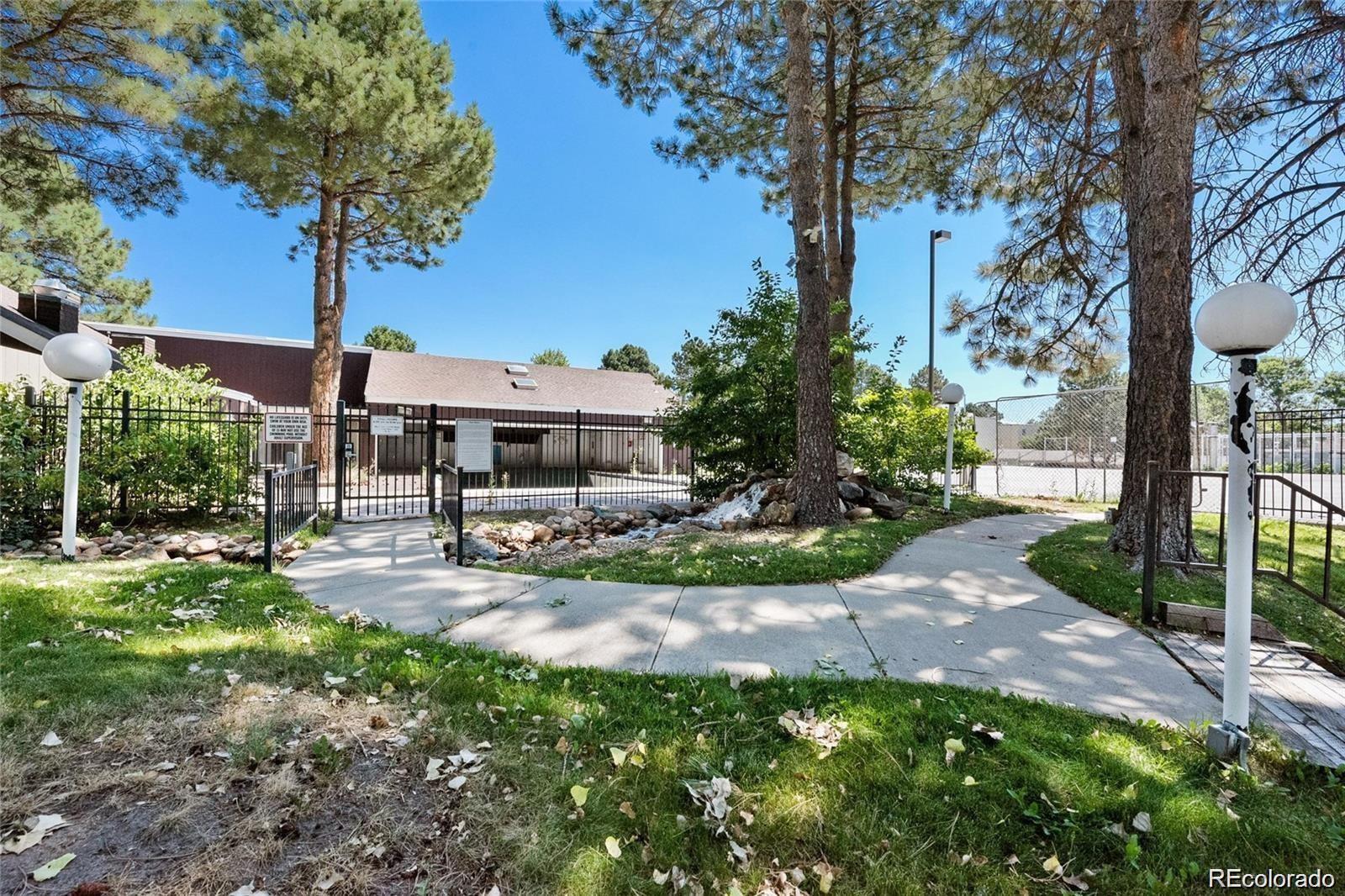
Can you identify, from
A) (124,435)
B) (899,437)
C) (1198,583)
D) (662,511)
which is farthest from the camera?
(899,437)

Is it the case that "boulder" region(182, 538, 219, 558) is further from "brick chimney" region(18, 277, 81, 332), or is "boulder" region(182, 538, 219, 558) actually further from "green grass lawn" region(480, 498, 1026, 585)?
"brick chimney" region(18, 277, 81, 332)

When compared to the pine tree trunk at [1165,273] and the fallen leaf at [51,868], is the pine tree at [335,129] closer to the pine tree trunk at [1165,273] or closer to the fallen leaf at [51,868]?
the fallen leaf at [51,868]

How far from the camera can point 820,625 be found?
3.44 m

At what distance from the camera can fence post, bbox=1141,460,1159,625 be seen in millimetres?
3391

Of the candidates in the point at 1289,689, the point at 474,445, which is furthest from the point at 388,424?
the point at 1289,689

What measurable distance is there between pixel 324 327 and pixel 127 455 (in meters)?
6.58

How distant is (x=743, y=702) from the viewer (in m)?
2.42

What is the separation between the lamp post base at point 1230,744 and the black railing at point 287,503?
19.2ft

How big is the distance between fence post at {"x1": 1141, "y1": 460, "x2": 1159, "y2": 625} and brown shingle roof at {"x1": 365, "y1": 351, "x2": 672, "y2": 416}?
17324 mm

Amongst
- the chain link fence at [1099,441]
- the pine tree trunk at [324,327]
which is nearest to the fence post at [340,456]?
the pine tree trunk at [324,327]

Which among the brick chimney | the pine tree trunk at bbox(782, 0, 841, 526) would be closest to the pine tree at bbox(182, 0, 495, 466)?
the brick chimney

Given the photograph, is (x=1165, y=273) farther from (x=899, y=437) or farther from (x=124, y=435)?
(x=124, y=435)

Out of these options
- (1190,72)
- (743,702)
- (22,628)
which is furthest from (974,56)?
(22,628)

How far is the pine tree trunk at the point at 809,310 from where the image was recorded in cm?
668
